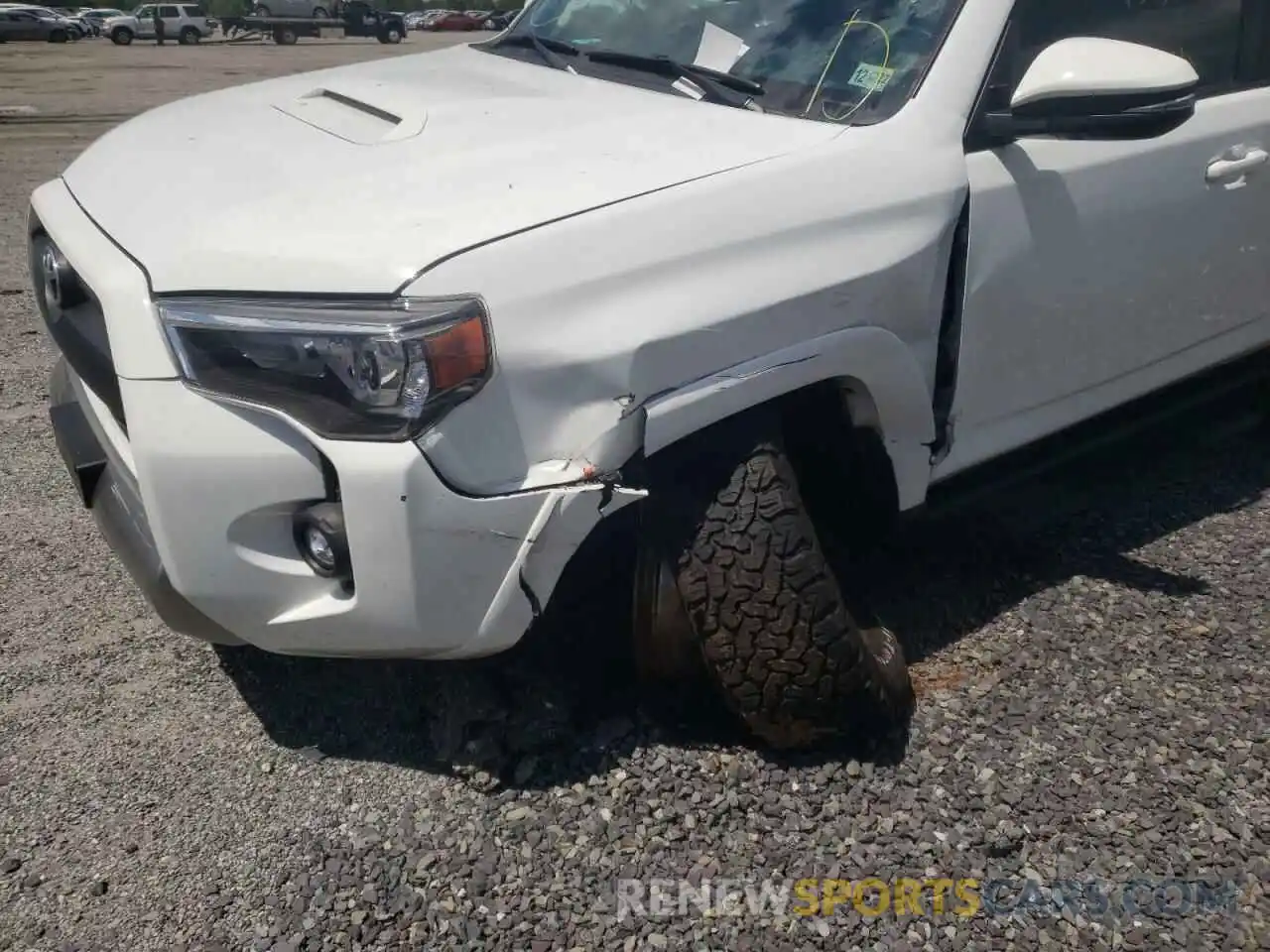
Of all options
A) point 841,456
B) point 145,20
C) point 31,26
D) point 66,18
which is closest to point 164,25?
point 145,20

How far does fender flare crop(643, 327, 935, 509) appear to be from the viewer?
6.39ft

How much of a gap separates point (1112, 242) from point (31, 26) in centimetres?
4044


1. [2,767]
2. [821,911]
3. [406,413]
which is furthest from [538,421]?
[2,767]

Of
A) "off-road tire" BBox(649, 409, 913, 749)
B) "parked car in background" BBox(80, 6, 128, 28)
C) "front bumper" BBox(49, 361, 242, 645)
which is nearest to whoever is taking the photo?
"front bumper" BBox(49, 361, 242, 645)

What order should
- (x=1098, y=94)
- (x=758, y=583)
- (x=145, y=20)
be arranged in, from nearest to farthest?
1. (x=758, y=583)
2. (x=1098, y=94)
3. (x=145, y=20)

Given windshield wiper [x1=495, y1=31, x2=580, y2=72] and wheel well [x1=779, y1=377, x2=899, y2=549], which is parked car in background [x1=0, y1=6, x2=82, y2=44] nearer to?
windshield wiper [x1=495, y1=31, x2=580, y2=72]

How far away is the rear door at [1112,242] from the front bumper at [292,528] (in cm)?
105

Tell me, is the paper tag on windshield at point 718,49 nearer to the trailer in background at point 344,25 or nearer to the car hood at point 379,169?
the car hood at point 379,169

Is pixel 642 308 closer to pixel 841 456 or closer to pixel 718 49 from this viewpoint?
pixel 841 456

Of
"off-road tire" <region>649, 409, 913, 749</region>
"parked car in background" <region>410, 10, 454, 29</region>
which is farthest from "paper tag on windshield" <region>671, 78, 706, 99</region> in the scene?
"parked car in background" <region>410, 10, 454, 29</region>

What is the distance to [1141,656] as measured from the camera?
2727mm

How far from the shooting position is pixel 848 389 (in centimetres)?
228

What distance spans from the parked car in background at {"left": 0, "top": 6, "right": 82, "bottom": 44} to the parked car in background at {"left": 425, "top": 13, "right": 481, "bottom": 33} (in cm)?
1750

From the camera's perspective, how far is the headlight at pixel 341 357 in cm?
175
